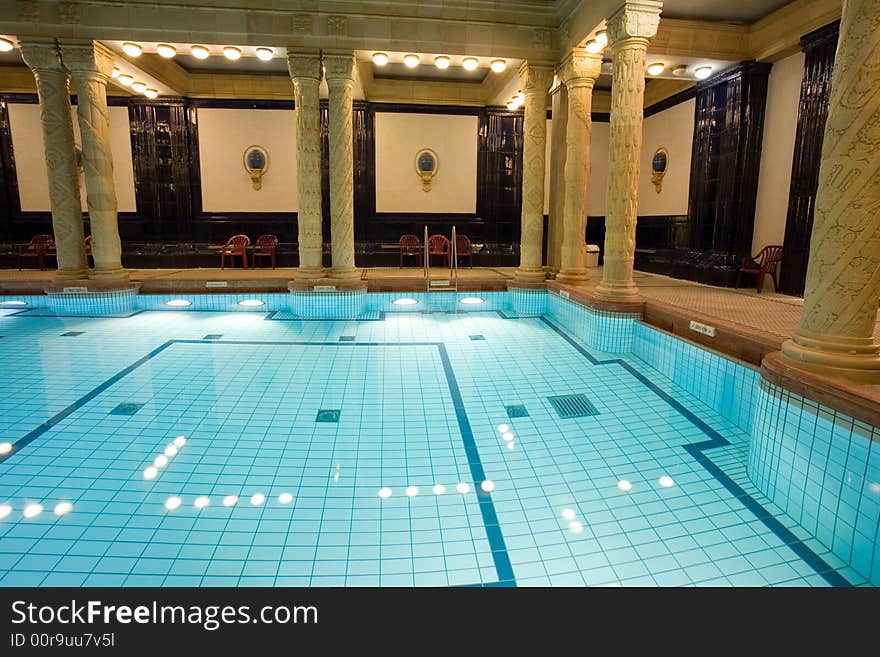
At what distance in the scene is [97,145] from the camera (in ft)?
24.2

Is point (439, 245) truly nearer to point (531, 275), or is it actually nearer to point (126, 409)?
point (531, 275)

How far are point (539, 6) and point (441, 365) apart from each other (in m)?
5.55

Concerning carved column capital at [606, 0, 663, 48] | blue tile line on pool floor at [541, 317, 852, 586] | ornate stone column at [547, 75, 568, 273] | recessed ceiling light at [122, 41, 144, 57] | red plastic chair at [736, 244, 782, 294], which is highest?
recessed ceiling light at [122, 41, 144, 57]

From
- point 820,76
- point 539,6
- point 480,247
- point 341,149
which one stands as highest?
point 539,6

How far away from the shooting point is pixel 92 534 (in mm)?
2391

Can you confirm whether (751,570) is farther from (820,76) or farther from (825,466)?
(820,76)

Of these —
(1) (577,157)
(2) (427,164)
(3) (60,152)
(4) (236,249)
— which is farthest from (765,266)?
(3) (60,152)

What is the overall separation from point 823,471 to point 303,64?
7445 millimetres

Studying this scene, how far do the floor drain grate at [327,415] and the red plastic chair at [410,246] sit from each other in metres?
6.83

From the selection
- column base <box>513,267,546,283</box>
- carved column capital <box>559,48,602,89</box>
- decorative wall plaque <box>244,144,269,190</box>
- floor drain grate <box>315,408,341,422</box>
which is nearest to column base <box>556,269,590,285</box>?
column base <box>513,267,546,283</box>

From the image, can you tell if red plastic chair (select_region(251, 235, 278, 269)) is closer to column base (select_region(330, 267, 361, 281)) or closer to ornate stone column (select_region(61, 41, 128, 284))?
ornate stone column (select_region(61, 41, 128, 284))

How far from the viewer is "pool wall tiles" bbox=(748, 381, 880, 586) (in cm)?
222

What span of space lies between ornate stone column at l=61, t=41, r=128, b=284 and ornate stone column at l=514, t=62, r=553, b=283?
235 inches

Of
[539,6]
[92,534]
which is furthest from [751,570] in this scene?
[539,6]
